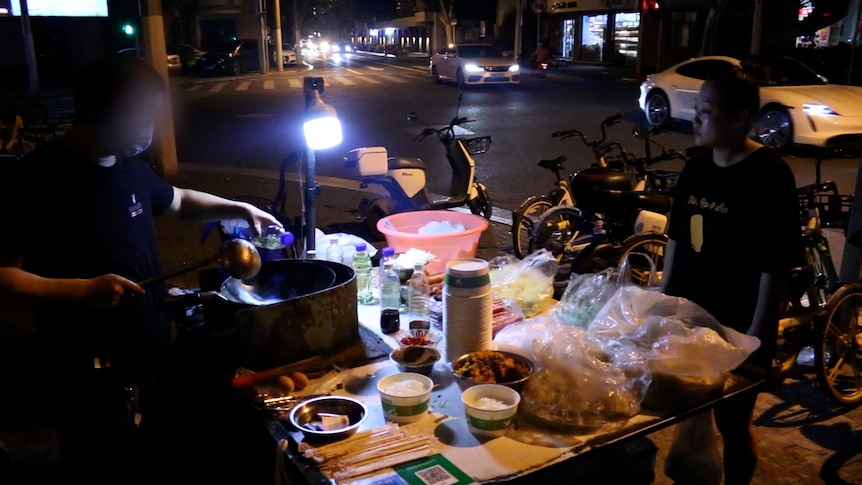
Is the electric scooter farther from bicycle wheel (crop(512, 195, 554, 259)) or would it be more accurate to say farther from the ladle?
the ladle

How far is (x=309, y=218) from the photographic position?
3674 millimetres

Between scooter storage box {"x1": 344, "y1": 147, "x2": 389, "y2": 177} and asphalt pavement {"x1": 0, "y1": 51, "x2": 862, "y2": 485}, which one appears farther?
scooter storage box {"x1": 344, "y1": 147, "x2": 389, "y2": 177}

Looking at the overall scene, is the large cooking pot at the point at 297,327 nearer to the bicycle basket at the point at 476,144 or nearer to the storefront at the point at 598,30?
the bicycle basket at the point at 476,144

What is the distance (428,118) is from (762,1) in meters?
9.32

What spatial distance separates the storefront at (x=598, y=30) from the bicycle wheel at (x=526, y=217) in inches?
1096

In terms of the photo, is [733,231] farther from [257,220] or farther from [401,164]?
[401,164]

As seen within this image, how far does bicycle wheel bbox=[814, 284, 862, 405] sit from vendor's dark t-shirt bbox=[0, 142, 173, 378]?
3664mm

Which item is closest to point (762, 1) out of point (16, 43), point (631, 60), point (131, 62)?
point (631, 60)

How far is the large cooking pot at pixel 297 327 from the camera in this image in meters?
2.50

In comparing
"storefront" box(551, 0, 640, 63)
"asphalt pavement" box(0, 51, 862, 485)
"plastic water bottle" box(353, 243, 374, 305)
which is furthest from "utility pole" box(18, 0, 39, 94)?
"storefront" box(551, 0, 640, 63)

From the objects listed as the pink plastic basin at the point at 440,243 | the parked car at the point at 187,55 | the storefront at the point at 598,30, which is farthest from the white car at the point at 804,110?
the parked car at the point at 187,55

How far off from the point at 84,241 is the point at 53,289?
0.73ft

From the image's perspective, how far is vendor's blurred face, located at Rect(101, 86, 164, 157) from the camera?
2.34 metres

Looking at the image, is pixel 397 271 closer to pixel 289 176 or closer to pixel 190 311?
pixel 190 311
